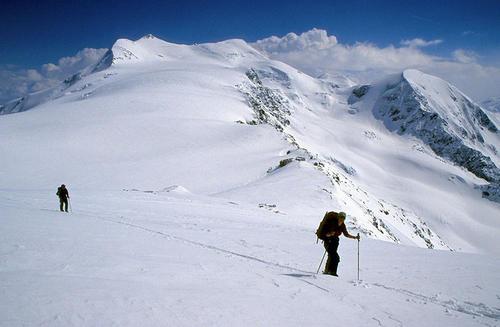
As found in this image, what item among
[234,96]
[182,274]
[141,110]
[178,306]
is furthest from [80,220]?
[234,96]

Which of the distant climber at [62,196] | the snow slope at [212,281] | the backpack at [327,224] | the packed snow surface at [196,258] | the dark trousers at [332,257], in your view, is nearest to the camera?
the snow slope at [212,281]

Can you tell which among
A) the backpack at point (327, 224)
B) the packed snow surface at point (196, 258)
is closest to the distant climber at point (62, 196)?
the packed snow surface at point (196, 258)

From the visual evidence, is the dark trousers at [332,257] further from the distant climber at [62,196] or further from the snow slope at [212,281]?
the distant climber at [62,196]

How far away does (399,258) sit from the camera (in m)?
13.5

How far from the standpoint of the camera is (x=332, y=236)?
10.3 metres

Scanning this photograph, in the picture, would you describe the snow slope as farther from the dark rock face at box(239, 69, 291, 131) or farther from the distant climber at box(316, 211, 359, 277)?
the dark rock face at box(239, 69, 291, 131)

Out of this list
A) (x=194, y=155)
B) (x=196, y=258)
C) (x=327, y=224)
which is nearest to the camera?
(x=196, y=258)

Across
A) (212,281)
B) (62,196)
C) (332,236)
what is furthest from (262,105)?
(212,281)

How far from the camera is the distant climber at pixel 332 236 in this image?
10.2 meters

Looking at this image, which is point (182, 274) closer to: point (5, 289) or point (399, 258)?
point (5, 289)

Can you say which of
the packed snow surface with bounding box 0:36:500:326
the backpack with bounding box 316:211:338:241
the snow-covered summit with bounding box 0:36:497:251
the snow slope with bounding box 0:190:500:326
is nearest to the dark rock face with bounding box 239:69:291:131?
the snow-covered summit with bounding box 0:36:497:251

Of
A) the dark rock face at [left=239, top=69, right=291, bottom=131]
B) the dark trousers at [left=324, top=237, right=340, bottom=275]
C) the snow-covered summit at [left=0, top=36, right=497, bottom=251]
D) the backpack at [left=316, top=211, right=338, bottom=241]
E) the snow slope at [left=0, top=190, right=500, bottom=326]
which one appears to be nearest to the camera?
the snow slope at [left=0, top=190, right=500, bottom=326]

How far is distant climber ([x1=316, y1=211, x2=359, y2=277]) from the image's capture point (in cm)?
1016

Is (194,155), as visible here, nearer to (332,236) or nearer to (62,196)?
(62,196)
